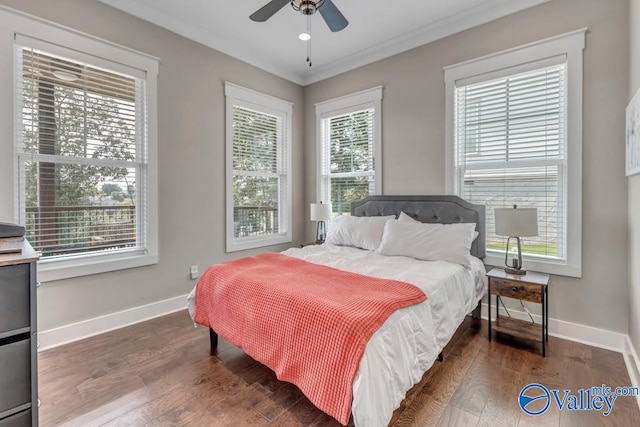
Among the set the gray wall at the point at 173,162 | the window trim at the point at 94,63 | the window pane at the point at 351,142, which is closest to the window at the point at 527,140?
the window pane at the point at 351,142

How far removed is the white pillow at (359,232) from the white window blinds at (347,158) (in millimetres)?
649

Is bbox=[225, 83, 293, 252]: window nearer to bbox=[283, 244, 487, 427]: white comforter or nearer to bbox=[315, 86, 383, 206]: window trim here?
bbox=[315, 86, 383, 206]: window trim

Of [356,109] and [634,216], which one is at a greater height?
[356,109]

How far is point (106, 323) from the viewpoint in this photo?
112 inches

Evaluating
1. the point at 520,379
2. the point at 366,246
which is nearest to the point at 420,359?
the point at 520,379

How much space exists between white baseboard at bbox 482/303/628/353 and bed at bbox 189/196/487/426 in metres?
0.63

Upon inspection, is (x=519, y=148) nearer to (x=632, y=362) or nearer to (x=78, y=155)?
(x=632, y=362)

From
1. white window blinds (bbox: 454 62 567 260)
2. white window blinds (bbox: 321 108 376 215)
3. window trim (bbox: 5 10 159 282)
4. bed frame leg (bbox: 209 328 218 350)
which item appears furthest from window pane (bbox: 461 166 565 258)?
window trim (bbox: 5 10 159 282)

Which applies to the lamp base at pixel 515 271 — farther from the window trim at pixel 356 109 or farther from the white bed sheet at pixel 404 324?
the window trim at pixel 356 109

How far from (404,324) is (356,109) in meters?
3.19

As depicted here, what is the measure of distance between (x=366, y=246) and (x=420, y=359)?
5.33 feet

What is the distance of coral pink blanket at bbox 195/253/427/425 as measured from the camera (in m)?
1.44

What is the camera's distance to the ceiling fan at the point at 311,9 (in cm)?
209

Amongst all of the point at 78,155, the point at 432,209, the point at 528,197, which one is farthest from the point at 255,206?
the point at 528,197
